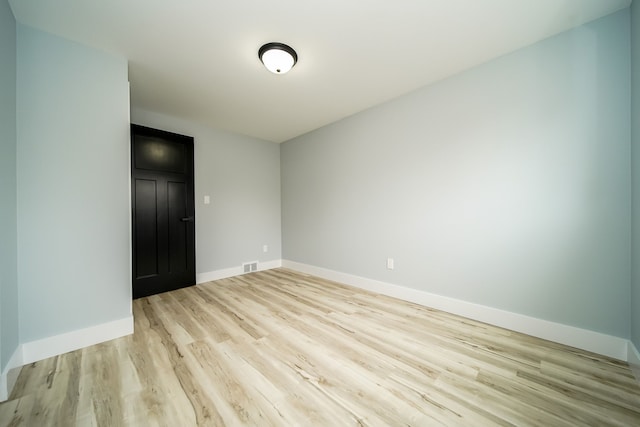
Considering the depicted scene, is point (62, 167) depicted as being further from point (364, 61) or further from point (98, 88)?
point (364, 61)

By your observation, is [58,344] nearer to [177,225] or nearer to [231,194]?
[177,225]

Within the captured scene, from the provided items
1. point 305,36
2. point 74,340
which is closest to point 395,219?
point 305,36

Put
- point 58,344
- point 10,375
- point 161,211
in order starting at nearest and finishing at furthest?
point 10,375, point 58,344, point 161,211

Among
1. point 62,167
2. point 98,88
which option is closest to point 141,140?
point 98,88

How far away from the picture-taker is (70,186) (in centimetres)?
184

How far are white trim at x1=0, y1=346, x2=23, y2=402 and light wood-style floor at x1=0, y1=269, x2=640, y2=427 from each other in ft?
0.14

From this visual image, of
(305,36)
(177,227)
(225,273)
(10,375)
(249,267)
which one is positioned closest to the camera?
(10,375)

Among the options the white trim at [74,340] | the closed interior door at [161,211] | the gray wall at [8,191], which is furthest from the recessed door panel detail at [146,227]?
the gray wall at [8,191]

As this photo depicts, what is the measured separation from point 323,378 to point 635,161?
2481 millimetres

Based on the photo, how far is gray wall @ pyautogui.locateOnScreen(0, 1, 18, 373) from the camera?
56.2 inches

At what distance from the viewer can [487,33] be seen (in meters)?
1.83

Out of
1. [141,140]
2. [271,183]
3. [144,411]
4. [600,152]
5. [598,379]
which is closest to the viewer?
[144,411]

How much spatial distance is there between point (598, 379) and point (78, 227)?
3.79 meters

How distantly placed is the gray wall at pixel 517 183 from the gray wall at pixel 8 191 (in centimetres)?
310
